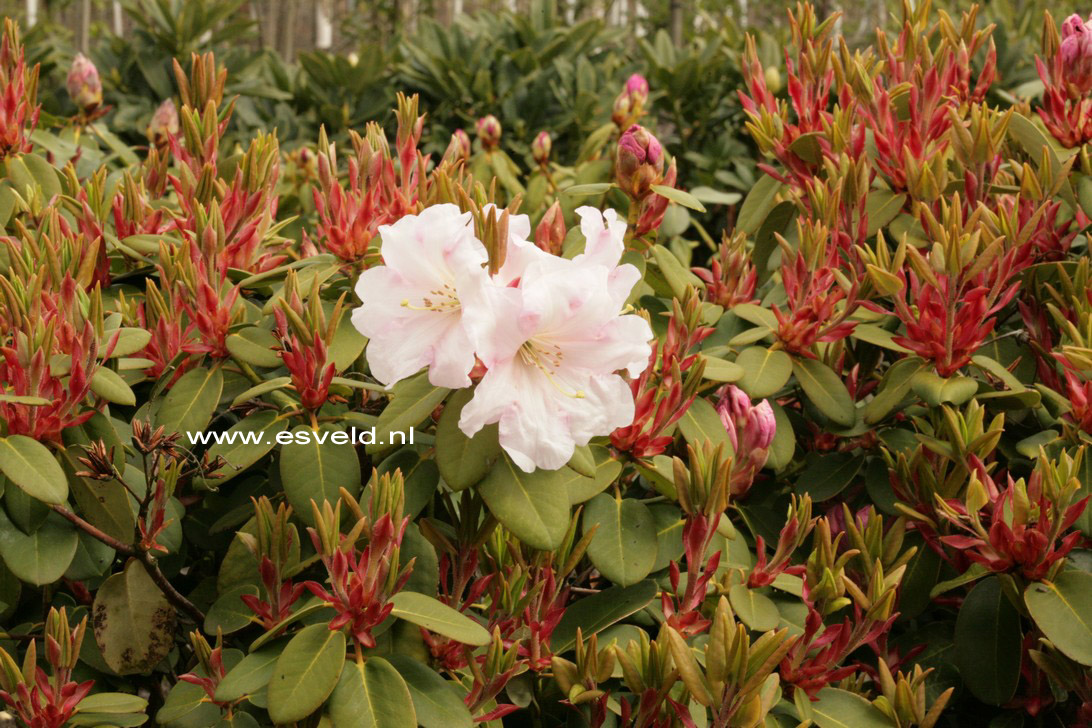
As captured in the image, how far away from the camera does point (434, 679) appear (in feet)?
4.17

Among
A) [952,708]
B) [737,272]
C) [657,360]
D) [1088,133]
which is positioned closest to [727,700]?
[657,360]

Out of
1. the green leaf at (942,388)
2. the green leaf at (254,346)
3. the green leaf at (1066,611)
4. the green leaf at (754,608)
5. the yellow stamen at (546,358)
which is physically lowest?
the green leaf at (754,608)

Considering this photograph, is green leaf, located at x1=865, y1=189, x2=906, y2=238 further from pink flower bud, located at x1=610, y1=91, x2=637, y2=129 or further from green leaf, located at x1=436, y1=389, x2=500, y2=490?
pink flower bud, located at x1=610, y1=91, x2=637, y2=129

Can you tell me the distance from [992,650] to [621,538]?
549 mm

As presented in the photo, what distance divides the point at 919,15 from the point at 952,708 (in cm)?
124

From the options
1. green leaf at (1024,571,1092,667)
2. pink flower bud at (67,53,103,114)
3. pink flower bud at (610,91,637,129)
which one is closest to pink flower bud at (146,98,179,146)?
pink flower bud at (67,53,103,114)

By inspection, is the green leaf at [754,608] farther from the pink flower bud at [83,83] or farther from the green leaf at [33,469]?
the pink flower bud at [83,83]

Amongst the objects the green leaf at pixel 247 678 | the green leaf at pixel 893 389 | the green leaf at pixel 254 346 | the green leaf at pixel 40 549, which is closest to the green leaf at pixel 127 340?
the green leaf at pixel 254 346

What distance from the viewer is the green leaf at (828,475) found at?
65.4 inches

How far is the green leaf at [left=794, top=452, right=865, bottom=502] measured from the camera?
1660 millimetres

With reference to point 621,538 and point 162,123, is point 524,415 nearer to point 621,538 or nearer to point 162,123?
point 621,538

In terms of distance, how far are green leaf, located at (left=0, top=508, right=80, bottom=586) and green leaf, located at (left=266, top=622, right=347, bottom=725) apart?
34cm

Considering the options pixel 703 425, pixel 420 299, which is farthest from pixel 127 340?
pixel 703 425

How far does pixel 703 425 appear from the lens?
148 cm
